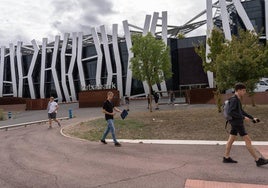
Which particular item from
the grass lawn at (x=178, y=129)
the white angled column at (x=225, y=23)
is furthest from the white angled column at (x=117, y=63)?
the grass lawn at (x=178, y=129)

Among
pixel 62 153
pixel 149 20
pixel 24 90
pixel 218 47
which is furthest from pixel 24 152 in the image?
pixel 24 90

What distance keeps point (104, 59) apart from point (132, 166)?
1732 inches

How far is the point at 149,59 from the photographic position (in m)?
21.0

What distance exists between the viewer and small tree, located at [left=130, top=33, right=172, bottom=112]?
20938 millimetres

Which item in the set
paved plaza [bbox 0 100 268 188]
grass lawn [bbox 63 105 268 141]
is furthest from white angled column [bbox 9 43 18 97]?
paved plaza [bbox 0 100 268 188]

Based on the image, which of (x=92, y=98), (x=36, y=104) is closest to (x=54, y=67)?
(x=36, y=104)

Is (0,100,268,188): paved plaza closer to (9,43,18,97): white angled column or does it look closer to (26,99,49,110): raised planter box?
(26,99,49,110): raised planter box

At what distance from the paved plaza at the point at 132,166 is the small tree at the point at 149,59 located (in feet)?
37.1

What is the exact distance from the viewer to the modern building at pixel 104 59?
4044cm

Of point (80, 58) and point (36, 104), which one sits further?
point (80, 58)

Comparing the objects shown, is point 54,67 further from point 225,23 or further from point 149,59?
point 149,59

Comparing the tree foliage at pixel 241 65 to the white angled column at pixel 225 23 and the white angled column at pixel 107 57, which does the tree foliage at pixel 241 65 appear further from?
the white angled column at pixel 107 57

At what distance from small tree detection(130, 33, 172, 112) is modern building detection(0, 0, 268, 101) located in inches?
780

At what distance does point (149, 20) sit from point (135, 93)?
11040 millimetres
